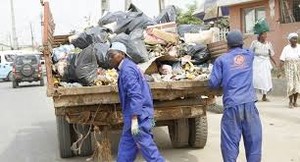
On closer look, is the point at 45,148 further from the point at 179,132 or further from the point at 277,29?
the point at 277,29

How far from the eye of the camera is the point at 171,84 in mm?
6039

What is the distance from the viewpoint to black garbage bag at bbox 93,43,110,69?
677 centimetres

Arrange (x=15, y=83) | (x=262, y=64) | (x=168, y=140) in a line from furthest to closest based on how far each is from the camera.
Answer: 1. (x=15, y=83)
2. (x=262, y=64)
3. (x=168, y=140)

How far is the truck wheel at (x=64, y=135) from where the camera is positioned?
7.11 metres

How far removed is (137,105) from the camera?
17.1 ft

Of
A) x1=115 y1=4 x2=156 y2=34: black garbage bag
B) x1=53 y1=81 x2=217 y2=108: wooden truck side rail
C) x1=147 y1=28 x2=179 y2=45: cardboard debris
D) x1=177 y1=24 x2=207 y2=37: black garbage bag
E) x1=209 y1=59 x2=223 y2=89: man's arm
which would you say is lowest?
x1=53 y1=81 x2=217 y2=108: wooden truck side rail

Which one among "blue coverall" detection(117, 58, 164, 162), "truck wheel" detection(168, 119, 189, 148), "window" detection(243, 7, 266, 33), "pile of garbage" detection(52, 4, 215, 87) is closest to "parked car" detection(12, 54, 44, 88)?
"window" detection(243, 7, 266, 33)

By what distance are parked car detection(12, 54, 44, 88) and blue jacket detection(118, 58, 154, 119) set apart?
22.1 meters

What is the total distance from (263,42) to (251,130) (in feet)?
22.9

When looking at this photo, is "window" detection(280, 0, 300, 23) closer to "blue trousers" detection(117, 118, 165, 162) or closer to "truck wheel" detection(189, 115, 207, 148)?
"truck wheel" detection(189, 115, 207, 148)

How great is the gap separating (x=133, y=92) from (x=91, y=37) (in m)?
2.39

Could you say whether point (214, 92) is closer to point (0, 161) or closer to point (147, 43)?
point (147, 43)

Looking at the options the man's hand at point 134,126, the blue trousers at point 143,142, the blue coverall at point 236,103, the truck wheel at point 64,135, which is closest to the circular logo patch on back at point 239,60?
the blue coverall at point 236,103

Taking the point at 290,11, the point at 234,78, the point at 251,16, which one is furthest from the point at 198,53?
the point at 251,16
